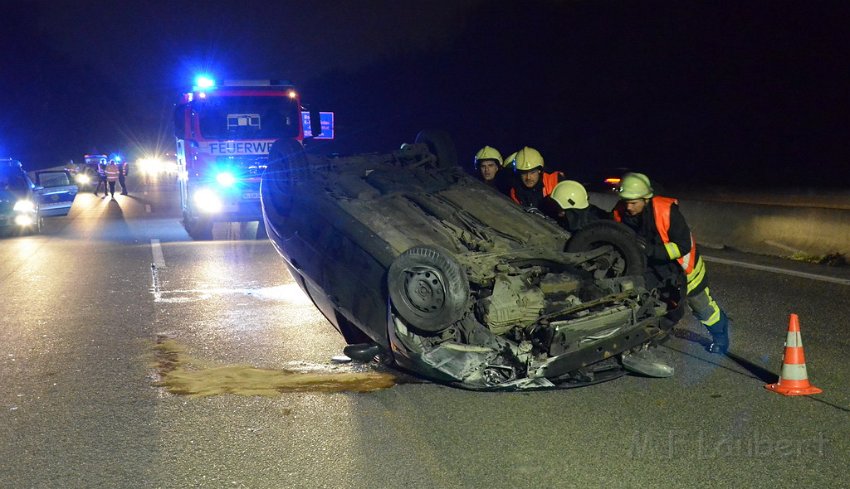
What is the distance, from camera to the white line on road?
1306 cm

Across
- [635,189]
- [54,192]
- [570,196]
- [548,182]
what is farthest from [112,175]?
[635,189]

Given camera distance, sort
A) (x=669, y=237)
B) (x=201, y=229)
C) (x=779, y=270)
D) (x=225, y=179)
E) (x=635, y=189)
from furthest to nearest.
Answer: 1. (x=201, y=229)
2. (x=225, y=179)
3. (x=779, y=270)
4. (x=635, y=189)
5. (x=669, y=237)

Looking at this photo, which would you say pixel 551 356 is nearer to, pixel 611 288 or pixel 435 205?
pixel 611 288

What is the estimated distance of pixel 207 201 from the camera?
16500mm

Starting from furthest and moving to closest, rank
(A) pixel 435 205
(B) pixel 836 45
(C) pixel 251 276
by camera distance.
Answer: (B) pixel 836 45 → (C) pixel 251 276 → (A) pixel 435 205

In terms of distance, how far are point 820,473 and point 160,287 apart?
8.06 metres

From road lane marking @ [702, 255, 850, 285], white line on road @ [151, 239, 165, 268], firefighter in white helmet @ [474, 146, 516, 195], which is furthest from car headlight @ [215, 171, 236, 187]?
road lane marking @ [702, 255, 850, 285]

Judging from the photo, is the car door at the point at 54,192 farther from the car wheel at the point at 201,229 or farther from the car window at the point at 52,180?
the car wheel at the point at 201,229

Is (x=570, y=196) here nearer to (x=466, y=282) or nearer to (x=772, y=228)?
(x=466, y=282)

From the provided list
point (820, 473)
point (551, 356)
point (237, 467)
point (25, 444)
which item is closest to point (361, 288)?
point (551, 356)

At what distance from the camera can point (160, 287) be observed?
1094 centimetres

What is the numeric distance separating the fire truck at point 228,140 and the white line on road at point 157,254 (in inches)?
40.4

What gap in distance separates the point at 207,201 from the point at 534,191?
8.71 meters

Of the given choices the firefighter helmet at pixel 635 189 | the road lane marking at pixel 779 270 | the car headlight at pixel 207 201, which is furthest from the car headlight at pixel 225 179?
the firefighter helmet at pixel 635 189
